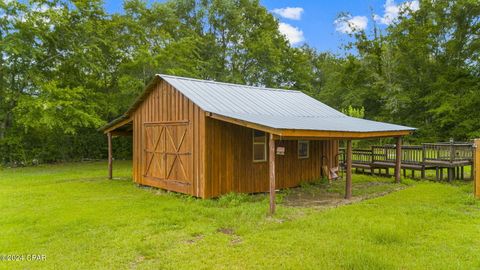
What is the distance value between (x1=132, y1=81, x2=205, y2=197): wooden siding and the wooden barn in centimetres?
3

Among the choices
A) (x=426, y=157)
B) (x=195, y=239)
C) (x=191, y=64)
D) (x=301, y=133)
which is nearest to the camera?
(x=195, y=239)

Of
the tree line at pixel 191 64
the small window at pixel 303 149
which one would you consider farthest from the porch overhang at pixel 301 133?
the tree line at pixel 191 64

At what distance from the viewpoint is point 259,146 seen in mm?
10281

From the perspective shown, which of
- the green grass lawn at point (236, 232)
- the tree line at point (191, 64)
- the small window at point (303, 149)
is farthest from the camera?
the tree line at point (191, 64)

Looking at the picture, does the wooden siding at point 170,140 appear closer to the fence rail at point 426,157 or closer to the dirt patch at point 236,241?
the dirt patch at point 236,241

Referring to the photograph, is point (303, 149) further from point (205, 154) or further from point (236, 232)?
point (236, 232)

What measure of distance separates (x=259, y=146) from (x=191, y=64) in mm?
14519

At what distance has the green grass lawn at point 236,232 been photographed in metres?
4.98

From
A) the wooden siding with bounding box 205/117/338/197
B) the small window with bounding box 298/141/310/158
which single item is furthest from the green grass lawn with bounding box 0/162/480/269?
the small window with bounding box 298/141/310/158

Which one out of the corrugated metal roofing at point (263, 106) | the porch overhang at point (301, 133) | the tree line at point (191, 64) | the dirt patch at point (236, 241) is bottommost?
the dirt patch at point (236, 241)

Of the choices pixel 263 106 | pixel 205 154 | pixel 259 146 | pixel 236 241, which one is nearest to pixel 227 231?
pixel 236 241

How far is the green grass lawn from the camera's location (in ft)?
16.4

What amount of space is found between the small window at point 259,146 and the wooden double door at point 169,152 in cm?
190

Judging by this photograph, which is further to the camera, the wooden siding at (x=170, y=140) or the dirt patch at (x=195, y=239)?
the wooden siding at (x=170, y=140)
